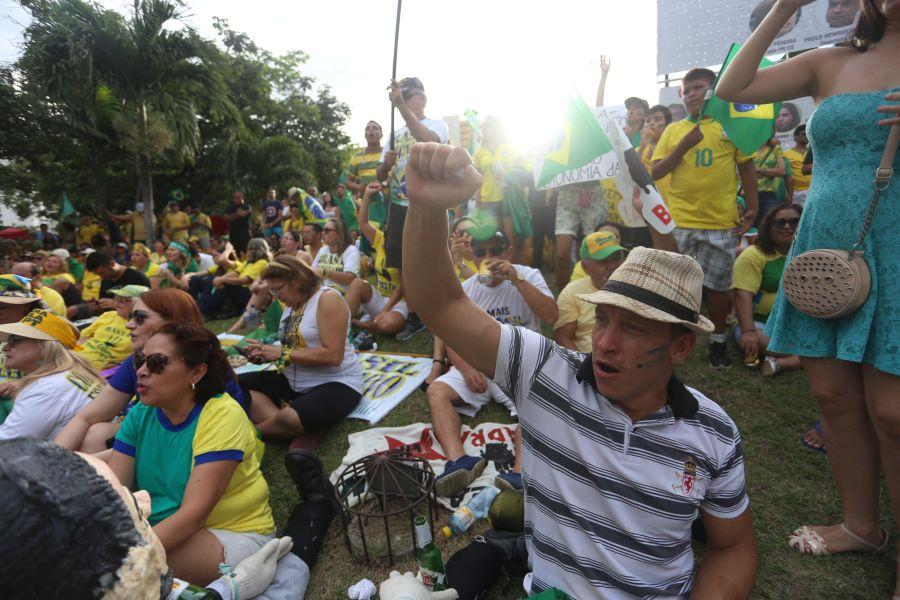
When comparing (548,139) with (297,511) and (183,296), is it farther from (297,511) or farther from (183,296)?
(297,511)

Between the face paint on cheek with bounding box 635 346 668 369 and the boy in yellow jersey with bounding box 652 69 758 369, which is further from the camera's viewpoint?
the boy in yellow jersey with bounding box 652 69 758 369

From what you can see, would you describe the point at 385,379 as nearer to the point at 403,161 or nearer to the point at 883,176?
the point at 403,161

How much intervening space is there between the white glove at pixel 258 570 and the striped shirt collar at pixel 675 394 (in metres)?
1.74

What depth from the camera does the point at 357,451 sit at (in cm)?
359


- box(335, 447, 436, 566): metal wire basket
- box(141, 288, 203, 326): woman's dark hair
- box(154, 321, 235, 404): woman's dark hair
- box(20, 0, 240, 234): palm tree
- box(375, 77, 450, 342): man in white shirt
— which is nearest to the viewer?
box(154, 321, 235, 404): woman's dark hair

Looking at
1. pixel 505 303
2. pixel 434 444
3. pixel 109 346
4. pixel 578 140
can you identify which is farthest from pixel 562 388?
pixel 109 346

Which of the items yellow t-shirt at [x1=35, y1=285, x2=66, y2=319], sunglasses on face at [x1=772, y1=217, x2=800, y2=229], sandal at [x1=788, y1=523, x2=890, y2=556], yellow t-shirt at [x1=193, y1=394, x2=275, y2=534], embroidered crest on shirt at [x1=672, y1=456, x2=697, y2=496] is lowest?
sandal at [x1=788, y1=523, x2=890, y2=556]

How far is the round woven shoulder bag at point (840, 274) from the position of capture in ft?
5.67

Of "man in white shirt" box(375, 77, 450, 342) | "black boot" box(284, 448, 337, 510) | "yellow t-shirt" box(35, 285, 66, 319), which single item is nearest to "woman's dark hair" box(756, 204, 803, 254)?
"man in white shirt" box(375, 77, 450, 342)

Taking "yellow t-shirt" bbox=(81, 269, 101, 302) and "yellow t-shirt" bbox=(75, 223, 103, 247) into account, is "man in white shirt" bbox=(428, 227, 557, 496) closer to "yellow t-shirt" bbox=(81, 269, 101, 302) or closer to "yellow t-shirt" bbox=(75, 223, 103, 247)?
"yellow t-shirt" bbox=(81, 269, 101, 302)

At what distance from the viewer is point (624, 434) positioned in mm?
1467

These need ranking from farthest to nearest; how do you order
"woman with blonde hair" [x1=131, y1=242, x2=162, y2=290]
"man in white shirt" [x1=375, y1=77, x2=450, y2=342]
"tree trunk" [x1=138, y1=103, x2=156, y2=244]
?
"tree trunk" [x1=138, y1=103, x2=156, y2=244] → "woman with blonde hair" [x1=131, y1=242, x2=162, y2=290] → "man in white shirt" [x1=375, y1=77, x2=450, y2=342]

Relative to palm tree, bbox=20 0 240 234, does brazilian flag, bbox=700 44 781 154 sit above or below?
below

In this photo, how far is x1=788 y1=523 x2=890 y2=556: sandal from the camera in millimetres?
2210
